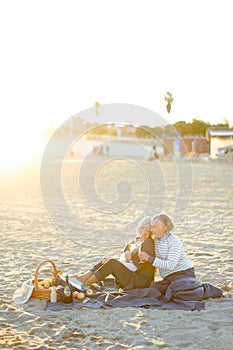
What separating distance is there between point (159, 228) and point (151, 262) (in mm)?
351

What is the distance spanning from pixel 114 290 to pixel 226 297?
118 centimetres

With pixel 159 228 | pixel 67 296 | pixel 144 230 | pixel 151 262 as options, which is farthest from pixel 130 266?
pixel 67 296

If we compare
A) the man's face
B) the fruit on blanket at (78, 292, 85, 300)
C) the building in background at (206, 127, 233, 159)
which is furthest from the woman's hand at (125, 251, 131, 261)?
the building in background at (206, 127, 233, 159)

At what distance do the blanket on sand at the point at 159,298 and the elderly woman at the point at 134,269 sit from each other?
0.34ft

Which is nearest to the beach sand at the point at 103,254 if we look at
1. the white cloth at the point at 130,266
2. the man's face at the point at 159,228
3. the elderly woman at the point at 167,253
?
the elderly woman at the point at 167,253

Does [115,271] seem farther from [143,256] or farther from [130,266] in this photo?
[143,256]

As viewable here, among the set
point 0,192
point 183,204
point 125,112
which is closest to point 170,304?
point 125,112

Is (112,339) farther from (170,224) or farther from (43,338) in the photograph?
(170,224)

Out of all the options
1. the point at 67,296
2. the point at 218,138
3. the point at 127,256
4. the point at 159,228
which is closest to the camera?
the point at 67,296

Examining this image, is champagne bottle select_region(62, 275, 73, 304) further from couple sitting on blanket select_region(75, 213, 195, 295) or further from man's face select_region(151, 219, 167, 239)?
man's face select_region(151, 219, 167, 239)

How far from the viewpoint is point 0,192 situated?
1738 cm

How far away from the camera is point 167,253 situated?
5.34m

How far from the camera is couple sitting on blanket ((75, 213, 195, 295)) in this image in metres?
5.30

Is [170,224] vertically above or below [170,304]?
above
